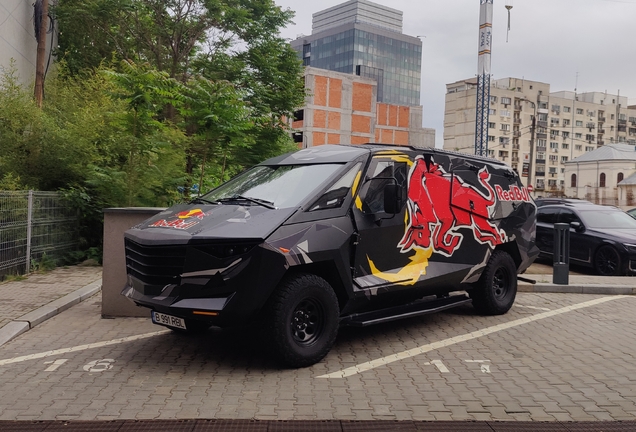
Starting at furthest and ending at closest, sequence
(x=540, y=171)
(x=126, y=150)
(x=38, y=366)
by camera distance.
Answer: (x=540, y=171) < (x=126, y=150) < (x=38, y=366)

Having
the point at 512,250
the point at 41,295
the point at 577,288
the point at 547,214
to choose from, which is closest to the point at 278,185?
the point at 512,250

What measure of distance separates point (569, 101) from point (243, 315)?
411 feet

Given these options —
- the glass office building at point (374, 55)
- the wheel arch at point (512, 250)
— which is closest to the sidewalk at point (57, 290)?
the wheel arch at point (512, 250)

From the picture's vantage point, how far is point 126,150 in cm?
1246

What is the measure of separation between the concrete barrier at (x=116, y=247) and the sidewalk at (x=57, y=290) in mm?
898

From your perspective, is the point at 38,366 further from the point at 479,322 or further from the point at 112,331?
the point at 479,322

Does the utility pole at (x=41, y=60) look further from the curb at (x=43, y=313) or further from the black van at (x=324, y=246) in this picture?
the black van at (x=324, y=246)

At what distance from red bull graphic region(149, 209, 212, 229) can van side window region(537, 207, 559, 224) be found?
11.5m

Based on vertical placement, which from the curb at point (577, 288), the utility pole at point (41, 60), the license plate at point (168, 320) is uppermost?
the utility pole at point (41, 60)

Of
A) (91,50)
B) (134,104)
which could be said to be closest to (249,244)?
(134,104)

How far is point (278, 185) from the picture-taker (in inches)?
257

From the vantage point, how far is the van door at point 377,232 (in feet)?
20.8

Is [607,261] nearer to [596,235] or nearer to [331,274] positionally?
[596,235]

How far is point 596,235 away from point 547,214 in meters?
1.87
